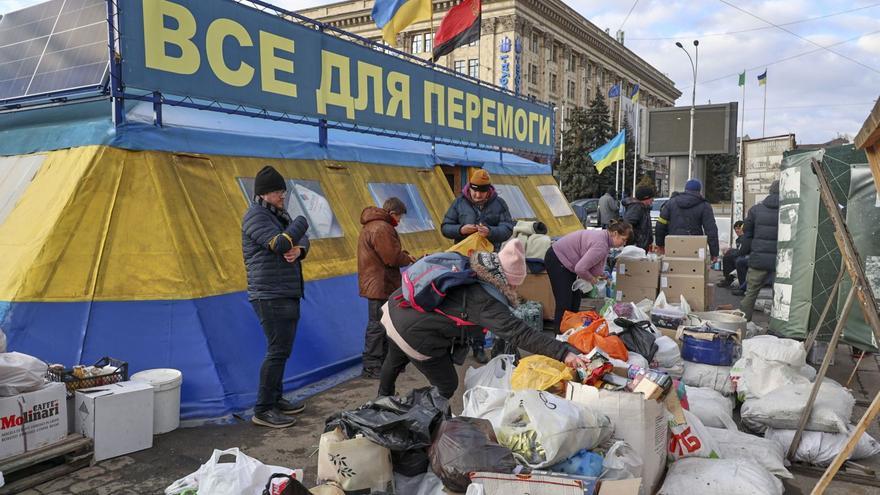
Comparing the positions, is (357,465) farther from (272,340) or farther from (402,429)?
(272,340)

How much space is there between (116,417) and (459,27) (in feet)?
31.5

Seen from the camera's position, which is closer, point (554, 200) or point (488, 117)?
point (488, 117)

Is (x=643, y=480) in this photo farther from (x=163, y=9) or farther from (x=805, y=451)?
(x=163, y=9)

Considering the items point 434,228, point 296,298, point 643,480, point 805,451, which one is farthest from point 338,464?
point 434,228

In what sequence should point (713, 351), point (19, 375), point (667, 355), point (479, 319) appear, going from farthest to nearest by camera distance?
1. point (713, 351)
2. point (667, 355)
3. point (19, 375)
4. point (479, 319)

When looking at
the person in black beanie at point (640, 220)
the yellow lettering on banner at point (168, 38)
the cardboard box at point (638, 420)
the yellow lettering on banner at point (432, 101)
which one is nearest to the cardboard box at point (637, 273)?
the person in black beanie at point (640, 220)

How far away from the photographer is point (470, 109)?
10.8 metres

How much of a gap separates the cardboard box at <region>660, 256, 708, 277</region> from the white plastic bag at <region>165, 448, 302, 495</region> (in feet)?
19.5

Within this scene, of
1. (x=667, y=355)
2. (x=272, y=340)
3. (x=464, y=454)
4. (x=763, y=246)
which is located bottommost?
(x=667, y=355)

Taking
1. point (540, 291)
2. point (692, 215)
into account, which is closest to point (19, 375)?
point (540, 291)

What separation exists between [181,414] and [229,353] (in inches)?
24.1

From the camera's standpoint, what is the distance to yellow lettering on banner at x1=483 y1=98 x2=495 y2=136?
445 inches

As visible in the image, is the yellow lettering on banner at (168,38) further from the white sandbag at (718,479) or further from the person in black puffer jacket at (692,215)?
the person in black puffer jacket at (692,215)

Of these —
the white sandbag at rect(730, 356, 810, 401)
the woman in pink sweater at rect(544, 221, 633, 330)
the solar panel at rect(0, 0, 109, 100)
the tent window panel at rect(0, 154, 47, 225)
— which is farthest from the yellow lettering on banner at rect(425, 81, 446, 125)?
the white sandbag at rect(730, 356, 810, 401)
